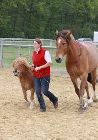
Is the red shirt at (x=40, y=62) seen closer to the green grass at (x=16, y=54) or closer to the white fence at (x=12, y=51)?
the green grass at (x=16, y=54)

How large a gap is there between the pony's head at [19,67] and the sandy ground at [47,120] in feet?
2.62

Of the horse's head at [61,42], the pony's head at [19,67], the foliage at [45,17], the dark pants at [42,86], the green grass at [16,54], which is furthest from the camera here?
the foliage at [45,17]

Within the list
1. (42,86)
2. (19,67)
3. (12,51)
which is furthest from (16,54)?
(42,86)

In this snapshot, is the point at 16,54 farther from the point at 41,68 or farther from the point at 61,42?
the point at 61,42

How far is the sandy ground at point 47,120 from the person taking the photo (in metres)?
7.52

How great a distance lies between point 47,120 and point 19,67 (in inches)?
64.3

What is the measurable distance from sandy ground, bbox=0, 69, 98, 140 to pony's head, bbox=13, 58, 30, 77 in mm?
799

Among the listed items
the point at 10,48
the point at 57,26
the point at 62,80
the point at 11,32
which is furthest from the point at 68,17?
the point at 62,80

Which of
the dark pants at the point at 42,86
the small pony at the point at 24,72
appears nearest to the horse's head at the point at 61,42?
the dark pants at the point at 42,86

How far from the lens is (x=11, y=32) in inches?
2093

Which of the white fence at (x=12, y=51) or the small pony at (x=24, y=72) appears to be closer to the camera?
the small pony at (x=24, y=72)

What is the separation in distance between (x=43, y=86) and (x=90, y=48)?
1.78 m

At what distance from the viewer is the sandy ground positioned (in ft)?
24.7

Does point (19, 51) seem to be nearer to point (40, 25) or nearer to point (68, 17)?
point (40, 25)
